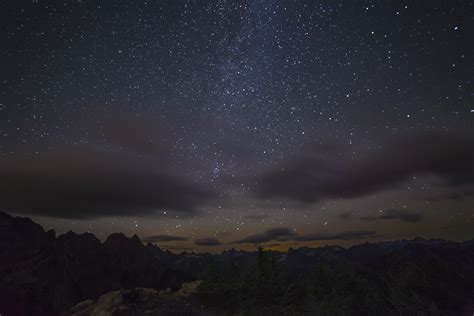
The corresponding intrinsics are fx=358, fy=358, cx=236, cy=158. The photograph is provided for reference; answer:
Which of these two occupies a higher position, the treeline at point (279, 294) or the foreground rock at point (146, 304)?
the treeline at point (279, 294)

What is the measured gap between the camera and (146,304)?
6141 cm

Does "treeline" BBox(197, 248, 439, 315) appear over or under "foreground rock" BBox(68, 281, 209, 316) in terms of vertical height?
over

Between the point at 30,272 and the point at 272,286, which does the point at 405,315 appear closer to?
the point at 272,286

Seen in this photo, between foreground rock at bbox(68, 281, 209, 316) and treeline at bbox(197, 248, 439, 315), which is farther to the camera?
foreground rock at bbox(68, 281, 209, 316)

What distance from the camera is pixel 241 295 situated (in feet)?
181

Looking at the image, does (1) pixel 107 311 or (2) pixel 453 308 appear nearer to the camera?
(1) pixel 107 311

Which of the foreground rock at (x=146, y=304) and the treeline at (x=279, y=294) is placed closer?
the treeline at (x=279, y=294)

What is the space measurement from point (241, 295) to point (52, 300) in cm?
16875

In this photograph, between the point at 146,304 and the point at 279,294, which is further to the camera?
the point at 146,304

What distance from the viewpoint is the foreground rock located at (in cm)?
5701

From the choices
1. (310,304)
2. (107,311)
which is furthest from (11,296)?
(310,304)

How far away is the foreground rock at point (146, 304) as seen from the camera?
187ft

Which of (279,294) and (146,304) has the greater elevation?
(279,294)

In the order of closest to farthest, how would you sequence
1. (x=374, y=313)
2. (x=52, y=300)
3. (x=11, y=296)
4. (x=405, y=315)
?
(x=405, y=315), (x=374, y=313), (x=11, y=296), (x=52, y=300)
